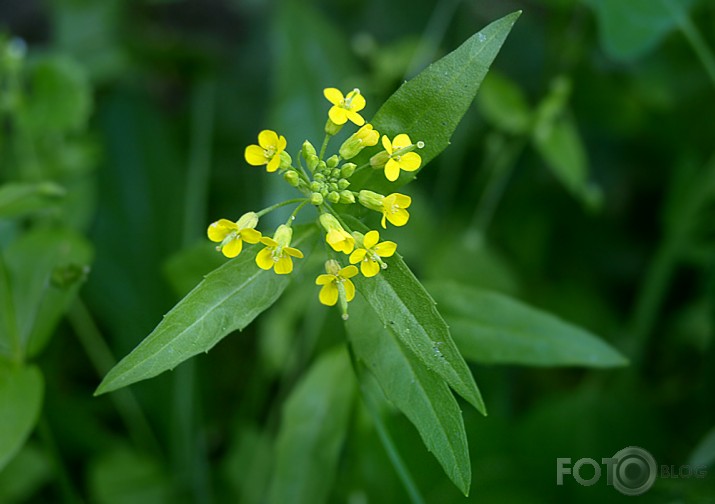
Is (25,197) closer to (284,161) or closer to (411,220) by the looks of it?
(284,161)

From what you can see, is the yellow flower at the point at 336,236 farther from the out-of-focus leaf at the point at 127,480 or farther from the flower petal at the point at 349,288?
the out-of-focus leaf at the point at 127,480

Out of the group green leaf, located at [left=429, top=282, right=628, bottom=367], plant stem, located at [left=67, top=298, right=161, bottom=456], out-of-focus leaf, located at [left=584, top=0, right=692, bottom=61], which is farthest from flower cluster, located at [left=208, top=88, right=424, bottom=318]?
plant stem, located at [left=67, top=298, right=161, bottom=456]

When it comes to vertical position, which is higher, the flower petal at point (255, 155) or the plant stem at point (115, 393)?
the flower petal at point (255, 155)

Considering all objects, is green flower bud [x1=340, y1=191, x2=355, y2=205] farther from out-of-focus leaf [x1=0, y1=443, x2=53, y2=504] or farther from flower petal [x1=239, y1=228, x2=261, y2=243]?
out-of-focus leaf [x1=0, y1=443, x2=53, y2=504]

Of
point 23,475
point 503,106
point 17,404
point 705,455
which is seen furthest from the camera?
point 503,106

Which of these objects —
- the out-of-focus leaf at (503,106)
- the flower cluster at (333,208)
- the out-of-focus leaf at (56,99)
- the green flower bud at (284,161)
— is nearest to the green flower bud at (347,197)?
the flower cluster at (333,208)

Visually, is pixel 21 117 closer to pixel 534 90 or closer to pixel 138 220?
pixel 138 220

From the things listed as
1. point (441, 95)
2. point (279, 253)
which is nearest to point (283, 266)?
point (279, 253)
